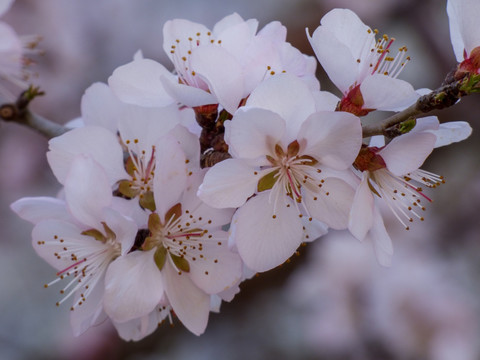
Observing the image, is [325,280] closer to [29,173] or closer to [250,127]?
[29,173]

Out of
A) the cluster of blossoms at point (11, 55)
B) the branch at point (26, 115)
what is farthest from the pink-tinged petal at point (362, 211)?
the cluster of blossoms at point (11, 55)

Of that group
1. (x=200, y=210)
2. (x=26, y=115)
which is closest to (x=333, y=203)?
(x=200, y=210)

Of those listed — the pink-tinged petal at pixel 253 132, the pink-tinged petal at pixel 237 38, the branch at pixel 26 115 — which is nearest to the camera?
the pink-tinged petal at pixel 253 132

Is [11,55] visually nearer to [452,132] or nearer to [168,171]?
[168,171]

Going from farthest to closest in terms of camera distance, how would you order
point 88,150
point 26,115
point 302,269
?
1. point 302,269
2. point 26,115
3. point 88,150

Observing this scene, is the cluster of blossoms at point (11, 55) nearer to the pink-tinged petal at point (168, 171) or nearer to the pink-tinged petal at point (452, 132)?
the pink-tinged petal at point (168, 171)

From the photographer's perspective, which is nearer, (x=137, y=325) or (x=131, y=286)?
(x=131, y=286)

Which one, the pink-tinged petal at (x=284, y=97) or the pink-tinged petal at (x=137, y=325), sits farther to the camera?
the pink-tinged petal at (x=137, y=325)
